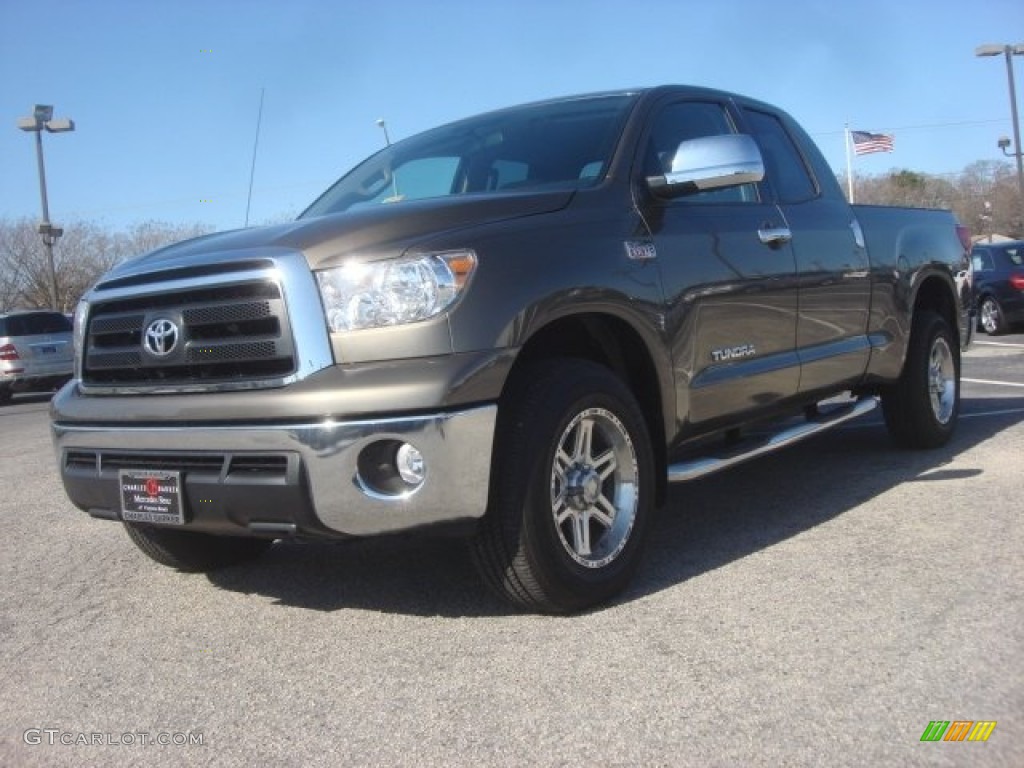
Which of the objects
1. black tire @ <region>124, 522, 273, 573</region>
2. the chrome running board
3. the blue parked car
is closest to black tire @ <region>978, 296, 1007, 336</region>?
the blue parked car

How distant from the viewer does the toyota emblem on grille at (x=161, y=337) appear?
3359mm

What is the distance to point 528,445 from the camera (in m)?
3.23

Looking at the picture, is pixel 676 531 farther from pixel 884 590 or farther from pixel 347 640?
pixel 347 640

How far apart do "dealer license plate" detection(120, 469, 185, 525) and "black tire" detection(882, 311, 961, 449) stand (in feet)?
14.2

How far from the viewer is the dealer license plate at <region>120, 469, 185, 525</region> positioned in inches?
129

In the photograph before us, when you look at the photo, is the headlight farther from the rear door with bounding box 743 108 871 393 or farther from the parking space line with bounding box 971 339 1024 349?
the parking space line with bounding box 971 339 1024 349

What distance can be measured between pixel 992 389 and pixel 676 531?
5978 millimetres

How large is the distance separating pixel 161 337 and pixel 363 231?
792 millimetres

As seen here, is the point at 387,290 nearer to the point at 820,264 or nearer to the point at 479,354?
the point at 479,354

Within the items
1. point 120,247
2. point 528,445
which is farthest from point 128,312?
point 120,247

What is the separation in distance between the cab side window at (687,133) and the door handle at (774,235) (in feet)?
0.56

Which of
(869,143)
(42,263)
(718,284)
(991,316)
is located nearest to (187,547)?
(718,284)

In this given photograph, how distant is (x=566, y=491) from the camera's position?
3.47 metres

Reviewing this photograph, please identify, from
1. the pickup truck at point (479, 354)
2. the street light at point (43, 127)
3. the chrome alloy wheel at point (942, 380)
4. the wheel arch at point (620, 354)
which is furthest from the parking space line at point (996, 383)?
the street light at point (43, 127)
